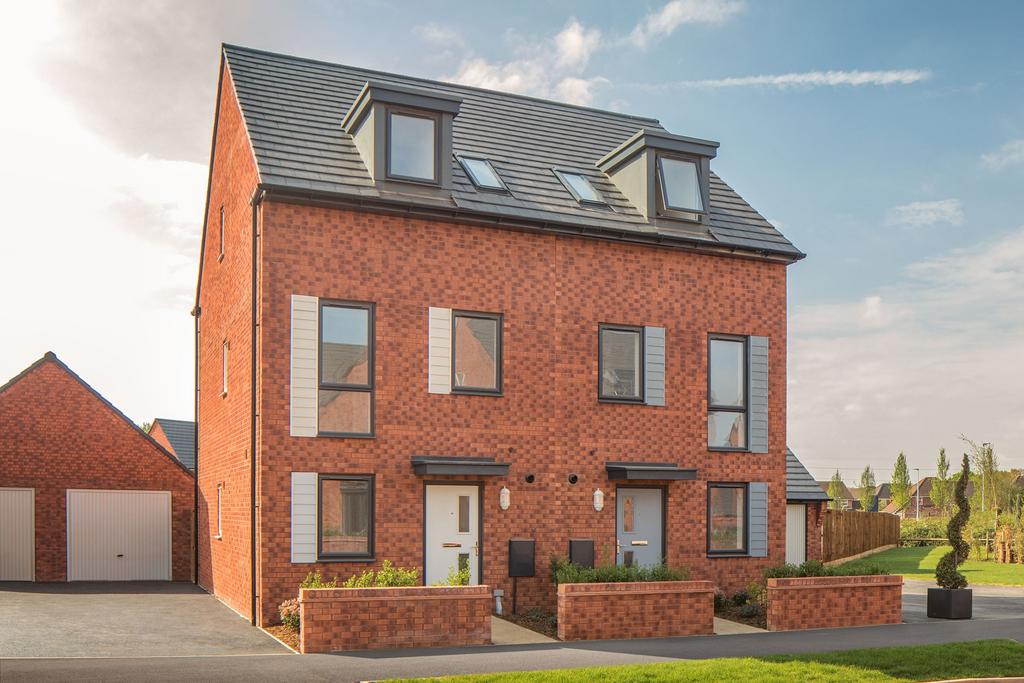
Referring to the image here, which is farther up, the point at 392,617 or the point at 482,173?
the point at 482,173

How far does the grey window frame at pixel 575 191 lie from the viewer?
59.6 feet

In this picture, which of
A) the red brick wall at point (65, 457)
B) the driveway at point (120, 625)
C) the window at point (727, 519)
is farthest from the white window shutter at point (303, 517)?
the red brick wall at point (65, 457)

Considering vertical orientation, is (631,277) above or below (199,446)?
above

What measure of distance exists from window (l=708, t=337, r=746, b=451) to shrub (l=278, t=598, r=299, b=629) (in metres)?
7.90

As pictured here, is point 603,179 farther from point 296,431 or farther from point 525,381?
point 296,431

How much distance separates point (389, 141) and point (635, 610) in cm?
838

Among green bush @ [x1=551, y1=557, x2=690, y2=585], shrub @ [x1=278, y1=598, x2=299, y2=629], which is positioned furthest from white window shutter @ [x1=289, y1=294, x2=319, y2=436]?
green bush @ [x1=551, y1=557, x2=690, y2=585]

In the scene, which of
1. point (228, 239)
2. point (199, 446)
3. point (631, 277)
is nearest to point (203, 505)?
point (199, 446)

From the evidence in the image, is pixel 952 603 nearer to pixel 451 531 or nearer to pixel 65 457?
pixel 451 531

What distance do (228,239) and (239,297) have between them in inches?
77.4

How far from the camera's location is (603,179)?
19.6 metres

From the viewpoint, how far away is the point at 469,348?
16484 millimetres

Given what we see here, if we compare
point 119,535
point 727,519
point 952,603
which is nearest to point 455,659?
point 727,519

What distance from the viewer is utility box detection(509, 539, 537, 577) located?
16141 mm
